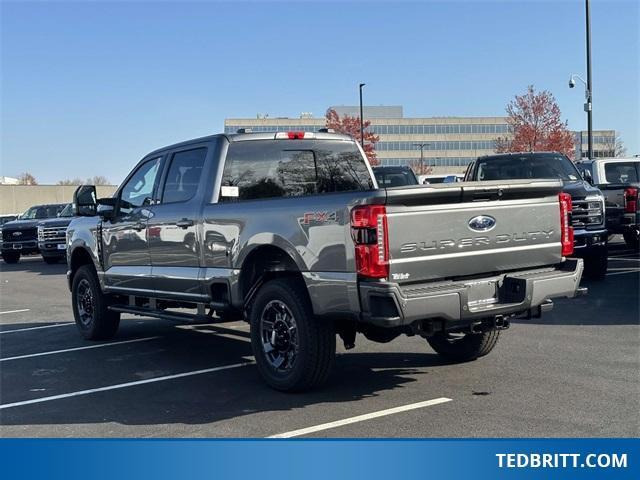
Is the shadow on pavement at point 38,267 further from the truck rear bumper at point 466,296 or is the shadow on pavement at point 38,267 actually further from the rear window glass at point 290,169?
the truck rear bumper at point 466,296

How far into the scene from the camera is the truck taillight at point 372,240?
506cm

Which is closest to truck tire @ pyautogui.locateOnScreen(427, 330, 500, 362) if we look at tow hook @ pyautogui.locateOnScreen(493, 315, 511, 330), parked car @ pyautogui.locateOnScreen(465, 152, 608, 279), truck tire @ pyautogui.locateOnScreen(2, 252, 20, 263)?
tow hook @ pyautogui.locateOnScreen(493, 315, 511, 330)

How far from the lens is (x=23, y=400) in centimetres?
635

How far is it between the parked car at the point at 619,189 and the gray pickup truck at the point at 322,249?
734cm

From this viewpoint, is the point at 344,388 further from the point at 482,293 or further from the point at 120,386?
the point at 120,386

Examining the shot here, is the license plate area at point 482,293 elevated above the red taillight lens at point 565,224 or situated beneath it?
situated beneath

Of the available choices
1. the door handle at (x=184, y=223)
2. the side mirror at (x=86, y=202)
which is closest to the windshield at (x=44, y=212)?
the side mirror at (x=86, y=202)

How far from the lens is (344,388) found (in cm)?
625

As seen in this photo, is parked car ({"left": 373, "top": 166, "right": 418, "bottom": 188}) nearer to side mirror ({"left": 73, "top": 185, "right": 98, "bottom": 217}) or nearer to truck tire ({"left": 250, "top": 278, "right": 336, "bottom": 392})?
side mirror ({"left": 73, "top": 185, "right": 98, "bottom": 217})

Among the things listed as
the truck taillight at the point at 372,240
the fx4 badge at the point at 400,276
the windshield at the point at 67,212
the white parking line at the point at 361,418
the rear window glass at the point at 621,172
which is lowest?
the white parking line at the point at 361,418

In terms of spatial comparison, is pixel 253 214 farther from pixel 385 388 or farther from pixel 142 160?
pixel 142 160

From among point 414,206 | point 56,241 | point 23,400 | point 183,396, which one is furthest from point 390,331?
point 56,241

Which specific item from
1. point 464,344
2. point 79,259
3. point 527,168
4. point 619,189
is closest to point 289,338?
point 464,344

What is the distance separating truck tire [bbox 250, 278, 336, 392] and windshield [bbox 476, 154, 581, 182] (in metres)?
7.53
